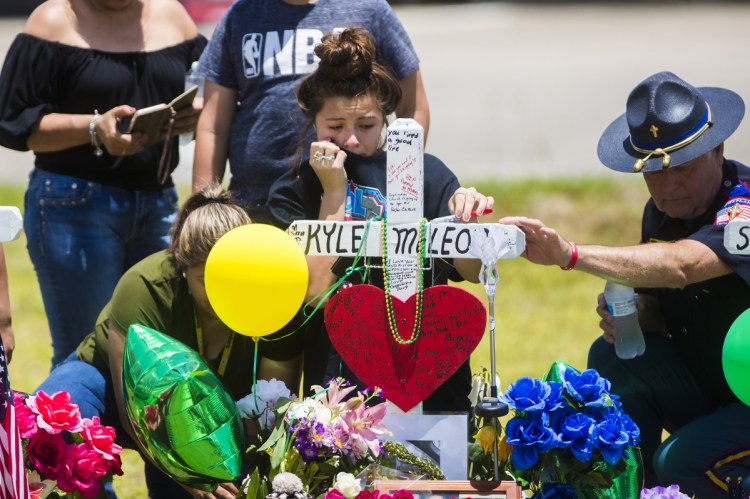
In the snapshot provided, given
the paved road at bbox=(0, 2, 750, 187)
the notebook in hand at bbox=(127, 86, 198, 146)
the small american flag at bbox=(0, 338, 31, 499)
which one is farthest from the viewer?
the paved road at bbox=(0, 2, 750, 187)

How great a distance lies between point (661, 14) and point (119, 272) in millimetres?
15270

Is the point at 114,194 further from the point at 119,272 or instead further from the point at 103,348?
the point at 103,348

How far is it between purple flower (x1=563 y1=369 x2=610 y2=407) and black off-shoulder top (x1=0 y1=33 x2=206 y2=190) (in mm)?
1870

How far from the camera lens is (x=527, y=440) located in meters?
2.64

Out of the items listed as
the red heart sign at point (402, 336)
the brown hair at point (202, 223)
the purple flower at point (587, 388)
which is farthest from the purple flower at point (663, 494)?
the brown hair at point (202, 223)

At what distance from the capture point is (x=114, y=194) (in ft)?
12.8

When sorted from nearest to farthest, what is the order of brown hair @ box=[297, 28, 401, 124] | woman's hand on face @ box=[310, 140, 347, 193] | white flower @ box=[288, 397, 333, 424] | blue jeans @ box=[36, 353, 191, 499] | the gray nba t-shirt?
white flower @ box=[288, 397, 333, 424] < woman's hand on face @ box=[310, 140, 347, 193] < brown hair @ box=[297, 28, 401, 124] < blue jeans @ box=[36, 353, 191, 499] < the gray nba t-shirt

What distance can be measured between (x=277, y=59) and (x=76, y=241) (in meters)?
0.96

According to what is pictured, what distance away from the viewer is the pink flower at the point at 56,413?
271 cm

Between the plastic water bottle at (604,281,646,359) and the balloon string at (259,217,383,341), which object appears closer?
the balloon string at (259,217,383,341)

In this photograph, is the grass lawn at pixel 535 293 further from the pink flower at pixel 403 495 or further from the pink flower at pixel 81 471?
the pink flower at pixel 403 495

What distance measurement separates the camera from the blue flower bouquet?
8.66 feet

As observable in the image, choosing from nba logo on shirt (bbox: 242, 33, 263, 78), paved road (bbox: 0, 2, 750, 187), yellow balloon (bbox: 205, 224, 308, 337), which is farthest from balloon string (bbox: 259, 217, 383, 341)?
paved road (bbox: 0, 2, 750, 187)

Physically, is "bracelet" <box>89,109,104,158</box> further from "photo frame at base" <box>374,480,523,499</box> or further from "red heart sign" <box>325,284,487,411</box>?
"photo frame at base" <box>374,480,523,499</box>
